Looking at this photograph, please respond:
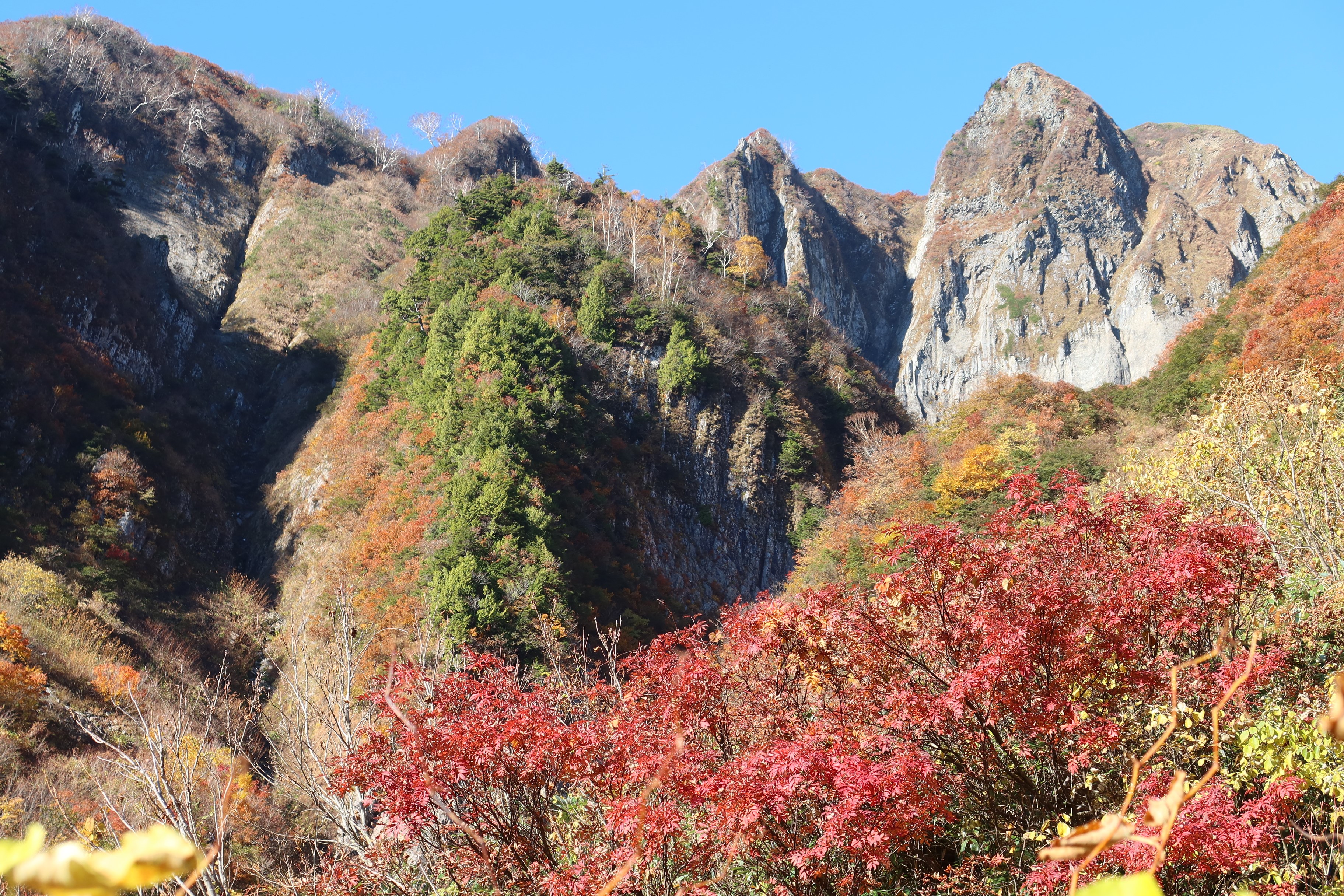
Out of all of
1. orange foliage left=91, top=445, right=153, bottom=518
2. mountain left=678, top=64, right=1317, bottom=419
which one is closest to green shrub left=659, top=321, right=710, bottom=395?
orange foliage left=91, top=445, right=153, bottom=518

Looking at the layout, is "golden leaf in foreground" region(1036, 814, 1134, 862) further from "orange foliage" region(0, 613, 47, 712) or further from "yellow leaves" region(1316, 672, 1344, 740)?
"orange foliage" region(0, 613, 47, 712)

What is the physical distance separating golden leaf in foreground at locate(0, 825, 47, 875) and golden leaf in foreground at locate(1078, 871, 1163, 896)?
0.69m

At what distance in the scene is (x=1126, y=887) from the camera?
1.72 ft

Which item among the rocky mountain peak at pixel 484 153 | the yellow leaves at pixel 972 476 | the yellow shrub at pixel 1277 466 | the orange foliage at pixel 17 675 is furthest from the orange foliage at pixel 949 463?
the rocky mountain peak at pixel 484 153

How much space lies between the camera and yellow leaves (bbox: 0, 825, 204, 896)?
1.65ft

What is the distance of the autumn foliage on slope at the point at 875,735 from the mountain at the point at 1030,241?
60.1 meters

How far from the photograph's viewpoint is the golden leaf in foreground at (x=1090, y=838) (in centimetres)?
63

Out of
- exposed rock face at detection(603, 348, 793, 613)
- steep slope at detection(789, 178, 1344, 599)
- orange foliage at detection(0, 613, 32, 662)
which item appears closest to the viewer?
orange foliage at detection(0, 613, 32, 662)

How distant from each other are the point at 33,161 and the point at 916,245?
7416 cm

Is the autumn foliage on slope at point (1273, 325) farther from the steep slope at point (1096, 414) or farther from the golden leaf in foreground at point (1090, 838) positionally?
the golden leaf in foreground at point (1090, 838)

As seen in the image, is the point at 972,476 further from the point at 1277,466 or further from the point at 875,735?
Result: the point at 875,735

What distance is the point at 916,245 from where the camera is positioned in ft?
269

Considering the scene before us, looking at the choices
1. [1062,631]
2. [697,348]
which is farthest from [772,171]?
[1062,631]

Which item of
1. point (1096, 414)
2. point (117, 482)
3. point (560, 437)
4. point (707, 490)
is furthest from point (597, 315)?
point (1096, 414)
